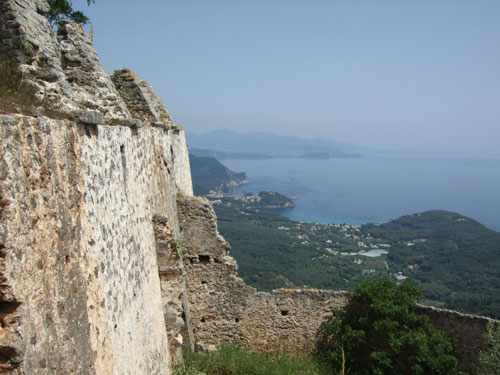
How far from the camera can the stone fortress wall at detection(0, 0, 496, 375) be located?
3.09 meters

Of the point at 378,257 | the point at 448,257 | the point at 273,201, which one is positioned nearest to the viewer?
the point at 448,257

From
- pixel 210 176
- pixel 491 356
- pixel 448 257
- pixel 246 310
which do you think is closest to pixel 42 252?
pixel 246 310

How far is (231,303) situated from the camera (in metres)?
10.9

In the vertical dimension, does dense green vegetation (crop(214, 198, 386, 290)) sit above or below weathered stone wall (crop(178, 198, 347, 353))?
below

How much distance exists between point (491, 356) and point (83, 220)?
9531 millimetres

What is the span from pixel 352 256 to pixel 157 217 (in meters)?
65.7

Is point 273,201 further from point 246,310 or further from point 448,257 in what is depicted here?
point 246,310

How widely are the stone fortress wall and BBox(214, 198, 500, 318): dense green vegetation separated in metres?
27.2

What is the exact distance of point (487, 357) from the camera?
9.95m

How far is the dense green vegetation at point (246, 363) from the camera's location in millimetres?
8734

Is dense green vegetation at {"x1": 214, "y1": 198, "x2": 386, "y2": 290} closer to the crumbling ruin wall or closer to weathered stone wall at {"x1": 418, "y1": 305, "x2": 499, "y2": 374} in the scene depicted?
weathered stone wall at {"x1": 418, "y1": 305, "x2": 499, "y2": 374}

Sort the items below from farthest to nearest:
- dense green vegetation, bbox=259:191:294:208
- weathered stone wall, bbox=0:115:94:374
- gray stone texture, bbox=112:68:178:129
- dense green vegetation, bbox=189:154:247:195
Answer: dense green vegetation, bbox=189:154:247:195 → dense green vegetation, bbox=259:191:294:208 → gray stone texture, bbox=112:68:178:129 → weathered stone wall, bbox=0:115:94:374

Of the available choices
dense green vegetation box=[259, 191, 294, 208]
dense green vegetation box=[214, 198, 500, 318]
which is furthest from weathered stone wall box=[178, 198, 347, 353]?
dense green vegetation box=[259, 191, 294, 208]

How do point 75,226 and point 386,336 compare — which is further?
point 386,336
